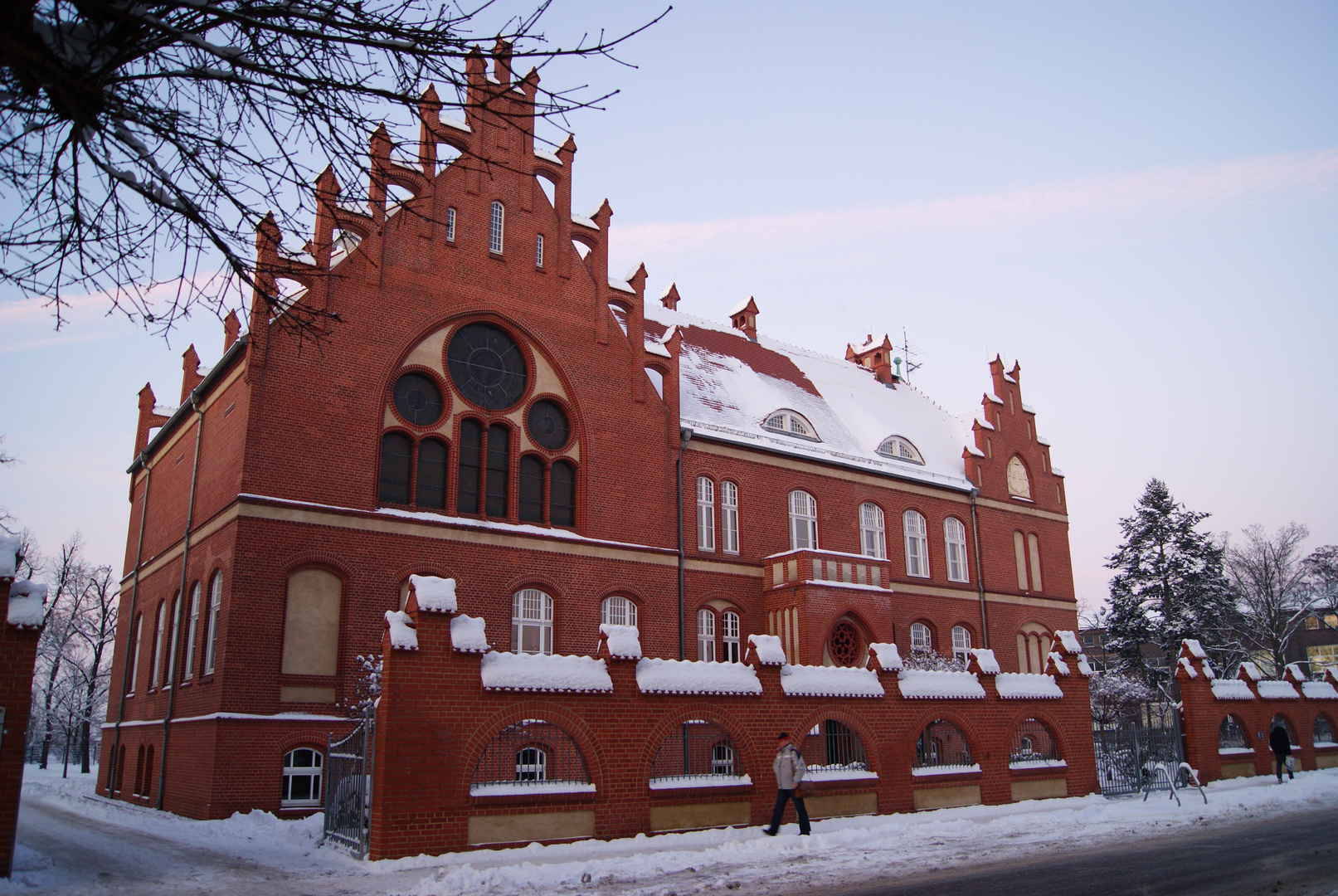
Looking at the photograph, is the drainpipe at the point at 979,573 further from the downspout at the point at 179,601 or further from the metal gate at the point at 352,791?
the downspout at the point at 179,601

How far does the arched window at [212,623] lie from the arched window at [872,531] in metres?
18.0

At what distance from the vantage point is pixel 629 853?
40.0ft

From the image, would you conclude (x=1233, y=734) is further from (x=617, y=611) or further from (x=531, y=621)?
(x=531, y=621)

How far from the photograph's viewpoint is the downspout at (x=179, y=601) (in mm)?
19547

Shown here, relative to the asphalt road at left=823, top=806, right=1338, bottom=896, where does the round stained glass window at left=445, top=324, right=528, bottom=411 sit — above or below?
above

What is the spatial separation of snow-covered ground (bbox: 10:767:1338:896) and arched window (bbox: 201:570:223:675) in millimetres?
2902

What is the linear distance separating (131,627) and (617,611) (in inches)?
537

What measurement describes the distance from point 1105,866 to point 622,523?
14026 millimetres

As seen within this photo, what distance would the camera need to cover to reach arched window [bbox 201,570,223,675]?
18750 millimetres

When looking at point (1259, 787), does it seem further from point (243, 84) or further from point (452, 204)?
point (243, 84)

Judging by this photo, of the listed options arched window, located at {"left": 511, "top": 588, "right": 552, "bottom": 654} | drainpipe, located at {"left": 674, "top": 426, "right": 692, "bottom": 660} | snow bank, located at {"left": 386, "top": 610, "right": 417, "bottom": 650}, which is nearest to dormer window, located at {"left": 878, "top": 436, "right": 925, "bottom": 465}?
drainpipe, located at {"left": 674, "top": 426, "right": 692, "bottom": 660}

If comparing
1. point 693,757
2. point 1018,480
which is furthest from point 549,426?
point 1018,480

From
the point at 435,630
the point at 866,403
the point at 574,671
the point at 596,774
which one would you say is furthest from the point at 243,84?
the point at 866,403

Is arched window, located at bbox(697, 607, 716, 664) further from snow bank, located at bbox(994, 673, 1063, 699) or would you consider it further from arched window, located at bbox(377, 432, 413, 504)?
arched window, located at bbox(377, 432, 413, 504)
